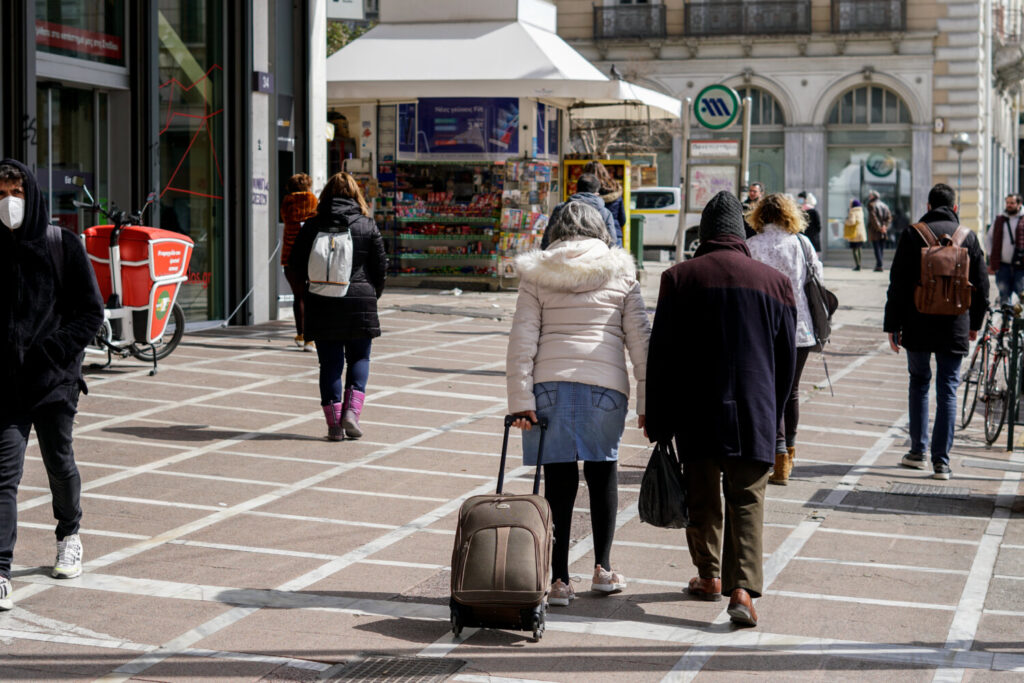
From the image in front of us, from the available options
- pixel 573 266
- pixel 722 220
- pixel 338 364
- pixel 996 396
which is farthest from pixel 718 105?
pixel 573 266

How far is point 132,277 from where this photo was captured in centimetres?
1185

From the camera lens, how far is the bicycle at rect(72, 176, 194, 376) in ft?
38.5

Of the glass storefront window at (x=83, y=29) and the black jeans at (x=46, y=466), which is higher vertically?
the glass storefront window at (x=83, y=29)

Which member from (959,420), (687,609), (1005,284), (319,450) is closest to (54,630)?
(687,609)

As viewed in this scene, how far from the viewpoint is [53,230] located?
5.89 m

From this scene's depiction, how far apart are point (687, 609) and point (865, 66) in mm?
37077

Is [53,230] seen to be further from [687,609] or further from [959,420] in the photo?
[959,420]

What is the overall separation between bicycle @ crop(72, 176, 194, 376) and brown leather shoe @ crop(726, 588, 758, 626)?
748cm

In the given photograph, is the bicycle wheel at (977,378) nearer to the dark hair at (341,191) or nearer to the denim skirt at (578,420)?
the dark hair at (341,191)

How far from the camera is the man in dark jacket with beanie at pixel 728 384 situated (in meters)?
5.59

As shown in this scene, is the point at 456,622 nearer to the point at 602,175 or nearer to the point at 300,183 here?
the point at 602,175

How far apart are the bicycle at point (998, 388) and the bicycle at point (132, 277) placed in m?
6.61

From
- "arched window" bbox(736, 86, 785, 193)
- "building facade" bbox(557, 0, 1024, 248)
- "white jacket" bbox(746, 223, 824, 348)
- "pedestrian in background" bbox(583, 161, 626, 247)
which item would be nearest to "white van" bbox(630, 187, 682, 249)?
"building facade" bbox(557, 0, 1024, 248)

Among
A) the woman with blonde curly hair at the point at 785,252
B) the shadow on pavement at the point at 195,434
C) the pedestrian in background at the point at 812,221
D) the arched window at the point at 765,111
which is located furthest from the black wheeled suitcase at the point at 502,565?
the arched window at the point at 765,111
